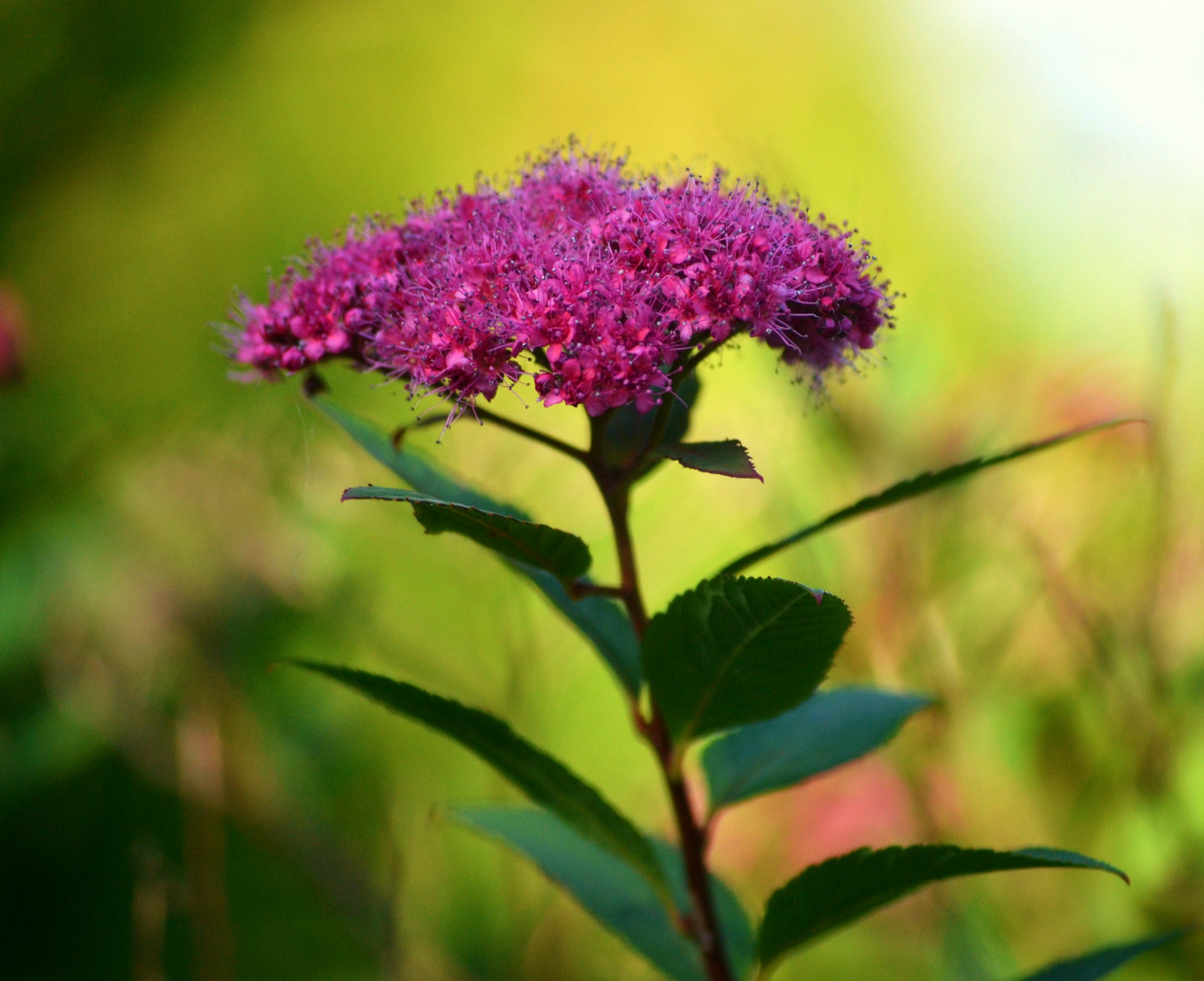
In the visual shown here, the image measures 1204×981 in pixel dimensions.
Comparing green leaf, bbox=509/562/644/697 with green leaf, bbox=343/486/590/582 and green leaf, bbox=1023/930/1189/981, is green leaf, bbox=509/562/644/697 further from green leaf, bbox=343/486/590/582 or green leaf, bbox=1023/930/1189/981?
green leaf, bbox=1023/930/1189/981

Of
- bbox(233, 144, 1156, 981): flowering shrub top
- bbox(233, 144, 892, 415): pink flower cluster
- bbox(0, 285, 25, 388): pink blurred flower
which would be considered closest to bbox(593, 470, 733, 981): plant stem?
bbox(233, 144, 1156, 981): flowering shrub top

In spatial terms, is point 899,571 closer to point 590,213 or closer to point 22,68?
point 590,213

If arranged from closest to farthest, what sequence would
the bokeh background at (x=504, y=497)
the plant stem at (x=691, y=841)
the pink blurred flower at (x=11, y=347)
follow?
the plant stem at (x=691, y=841) → the bokeh background at (x=504, y=497) → the pink blurred flower at (x=11, y=347)

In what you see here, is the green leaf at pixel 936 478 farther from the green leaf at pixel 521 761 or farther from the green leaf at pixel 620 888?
the green leaf at pixel 620 888

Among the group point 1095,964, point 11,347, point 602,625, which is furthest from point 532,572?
point 11,347

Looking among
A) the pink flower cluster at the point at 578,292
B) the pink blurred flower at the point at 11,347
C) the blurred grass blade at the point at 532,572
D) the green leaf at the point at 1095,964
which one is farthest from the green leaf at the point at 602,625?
the pink blurred flower at the point at 11,347

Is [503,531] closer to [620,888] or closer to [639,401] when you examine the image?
[639,401]
